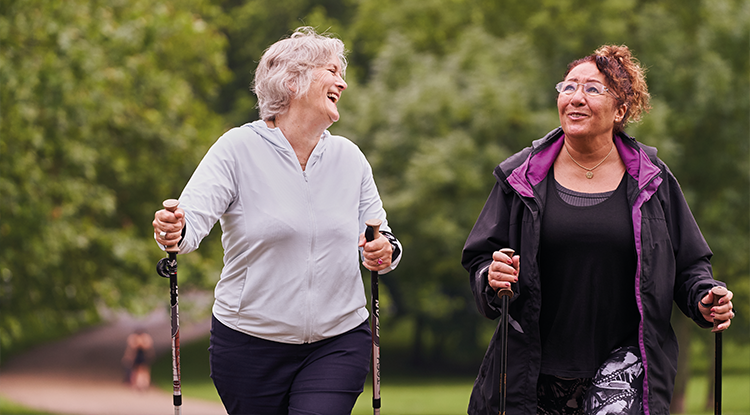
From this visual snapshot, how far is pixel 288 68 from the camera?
3439 mm

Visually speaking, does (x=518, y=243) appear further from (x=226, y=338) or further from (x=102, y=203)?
(x=102, y=203)

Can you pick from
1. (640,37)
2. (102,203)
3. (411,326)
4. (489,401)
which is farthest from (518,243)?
(411,326)

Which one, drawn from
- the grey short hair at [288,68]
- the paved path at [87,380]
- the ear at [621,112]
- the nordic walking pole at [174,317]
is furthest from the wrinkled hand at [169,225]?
the paved path at [87,380]

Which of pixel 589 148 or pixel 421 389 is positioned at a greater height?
pixel 589 148

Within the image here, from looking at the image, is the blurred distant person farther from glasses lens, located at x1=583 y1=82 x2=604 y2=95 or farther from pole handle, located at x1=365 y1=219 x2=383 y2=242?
glasses lens, located at x1=583 y1=82 x2=604 y2=95

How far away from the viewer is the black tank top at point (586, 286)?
10.5 feet

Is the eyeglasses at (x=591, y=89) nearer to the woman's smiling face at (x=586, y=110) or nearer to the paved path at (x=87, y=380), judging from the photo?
the woman's smiling face at (x=586, y=110)

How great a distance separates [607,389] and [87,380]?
823 inches

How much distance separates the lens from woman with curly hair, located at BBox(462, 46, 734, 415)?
10.4ft

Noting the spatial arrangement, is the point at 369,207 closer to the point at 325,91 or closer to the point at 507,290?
the point at 325,91

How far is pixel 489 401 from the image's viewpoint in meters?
3.34

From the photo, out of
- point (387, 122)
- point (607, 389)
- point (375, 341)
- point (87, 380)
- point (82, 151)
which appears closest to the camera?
point (607, 389)

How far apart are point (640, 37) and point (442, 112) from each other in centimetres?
419

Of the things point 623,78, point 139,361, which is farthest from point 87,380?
point 623,78
